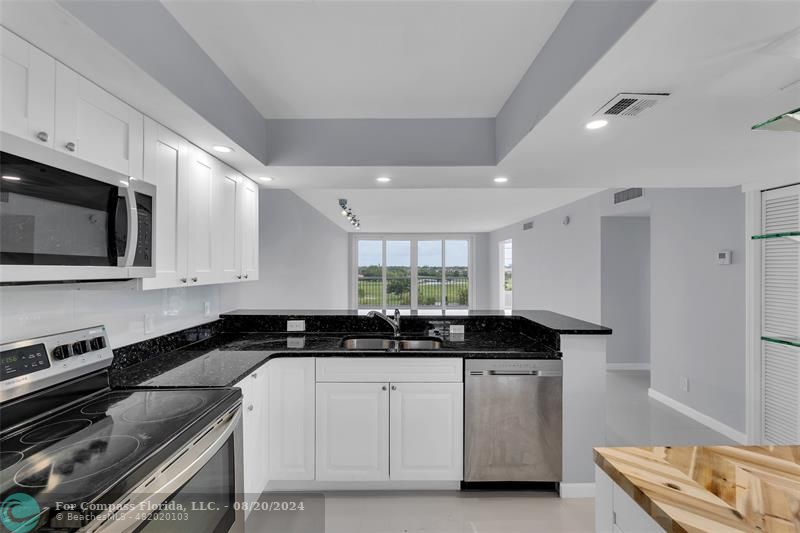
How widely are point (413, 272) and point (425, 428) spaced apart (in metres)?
8.52

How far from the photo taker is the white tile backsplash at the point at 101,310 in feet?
4.64

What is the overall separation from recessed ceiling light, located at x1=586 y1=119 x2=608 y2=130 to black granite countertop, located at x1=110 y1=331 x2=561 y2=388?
137 cm

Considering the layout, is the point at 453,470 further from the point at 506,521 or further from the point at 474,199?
the point at 474,199

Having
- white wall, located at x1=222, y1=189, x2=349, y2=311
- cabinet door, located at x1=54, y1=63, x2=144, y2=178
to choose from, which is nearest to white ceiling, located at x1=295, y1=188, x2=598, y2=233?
white wall, located at x1=222, y1=189, x2=349, y2=311

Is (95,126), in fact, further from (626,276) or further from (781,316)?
(626,276)

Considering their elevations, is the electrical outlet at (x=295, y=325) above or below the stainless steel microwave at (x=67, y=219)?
below

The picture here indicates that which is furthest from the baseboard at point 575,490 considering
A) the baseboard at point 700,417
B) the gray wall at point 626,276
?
the gray wall at point 626,276

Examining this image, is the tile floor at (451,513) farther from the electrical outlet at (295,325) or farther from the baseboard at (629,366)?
the baseboard at (629,366)

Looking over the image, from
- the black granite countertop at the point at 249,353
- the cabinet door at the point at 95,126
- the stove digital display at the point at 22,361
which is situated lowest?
the black granite countertop at the point at 249,353

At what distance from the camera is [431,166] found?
2498mm

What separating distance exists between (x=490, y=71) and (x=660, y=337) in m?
3.98

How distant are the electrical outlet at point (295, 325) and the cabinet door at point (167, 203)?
1.16 m

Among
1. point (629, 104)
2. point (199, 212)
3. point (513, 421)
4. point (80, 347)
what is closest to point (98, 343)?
point (80, 347)

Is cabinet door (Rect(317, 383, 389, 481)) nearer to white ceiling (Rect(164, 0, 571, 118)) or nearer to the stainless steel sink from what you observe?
the stainless steel sink
